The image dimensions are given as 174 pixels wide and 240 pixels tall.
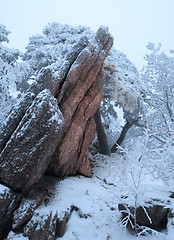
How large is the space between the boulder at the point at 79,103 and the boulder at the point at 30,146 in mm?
1364

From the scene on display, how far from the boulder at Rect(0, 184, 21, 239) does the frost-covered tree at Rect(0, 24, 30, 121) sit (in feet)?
14.7

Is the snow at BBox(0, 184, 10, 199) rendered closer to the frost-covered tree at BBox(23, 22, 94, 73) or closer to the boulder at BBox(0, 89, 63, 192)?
the boulder at BBox(0, 89, 63, 192)

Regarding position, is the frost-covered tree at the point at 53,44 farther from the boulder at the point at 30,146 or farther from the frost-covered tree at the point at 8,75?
the boulder at the point at 30,146

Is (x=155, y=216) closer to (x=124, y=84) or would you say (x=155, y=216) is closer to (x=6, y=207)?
(x=6, y=207)

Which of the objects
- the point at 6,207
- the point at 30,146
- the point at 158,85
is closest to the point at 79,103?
the point at 30,146

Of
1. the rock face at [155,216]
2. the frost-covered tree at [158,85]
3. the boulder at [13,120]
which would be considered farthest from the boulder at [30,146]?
the frost-covered tree at [158,85]

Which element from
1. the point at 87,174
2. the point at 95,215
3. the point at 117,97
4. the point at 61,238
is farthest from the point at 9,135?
the point at 117,97

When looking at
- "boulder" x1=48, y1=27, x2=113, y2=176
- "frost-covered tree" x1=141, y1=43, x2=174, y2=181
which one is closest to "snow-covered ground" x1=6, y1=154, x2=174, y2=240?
"boulder" x1=48, y1=27, x2=113, y2=176

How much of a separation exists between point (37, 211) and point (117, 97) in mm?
6876

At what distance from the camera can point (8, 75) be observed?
786cm

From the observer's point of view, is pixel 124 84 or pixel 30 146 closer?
pixel 30 146

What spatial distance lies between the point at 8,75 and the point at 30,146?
4511 millimetres

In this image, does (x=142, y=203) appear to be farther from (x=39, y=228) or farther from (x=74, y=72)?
(x=74, y=72)

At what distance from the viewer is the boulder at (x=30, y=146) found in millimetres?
4605
